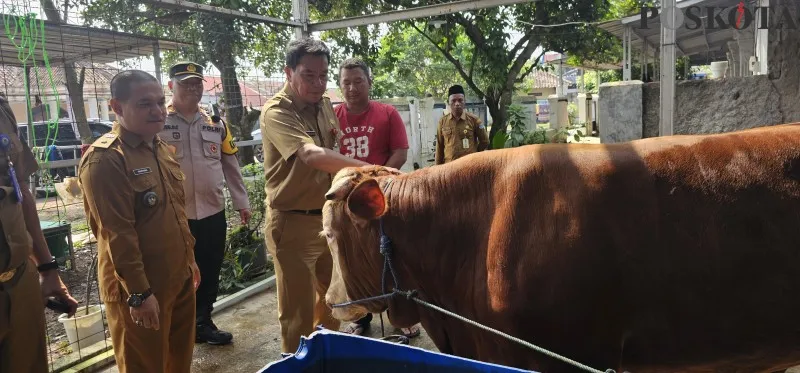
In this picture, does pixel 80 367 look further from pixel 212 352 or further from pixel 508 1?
pixel 508 1

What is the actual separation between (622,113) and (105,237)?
4.63 metres

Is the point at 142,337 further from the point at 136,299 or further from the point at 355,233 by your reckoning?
the point at 355,233

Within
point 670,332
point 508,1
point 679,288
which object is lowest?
point 670,332

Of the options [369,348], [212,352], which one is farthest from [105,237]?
[212,352]

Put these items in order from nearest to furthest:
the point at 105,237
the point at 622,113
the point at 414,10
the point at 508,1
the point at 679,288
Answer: the point at 679,288 → the point at 105,237 → the point at 508,1 → the point at 414,10 → the point at 622,113

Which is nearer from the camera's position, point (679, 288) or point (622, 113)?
point (679, 288)

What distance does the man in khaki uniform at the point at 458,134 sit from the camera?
21.8 feet

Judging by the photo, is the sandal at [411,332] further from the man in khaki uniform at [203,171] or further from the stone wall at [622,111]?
the stone wall at [622,111]

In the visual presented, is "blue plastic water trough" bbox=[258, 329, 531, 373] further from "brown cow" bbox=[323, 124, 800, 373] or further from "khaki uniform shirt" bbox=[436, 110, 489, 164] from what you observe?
"khaki uniform shirt" bbox=[436, 110, 489, 164]

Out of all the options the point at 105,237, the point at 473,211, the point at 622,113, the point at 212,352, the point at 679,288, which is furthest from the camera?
the point at 622,113

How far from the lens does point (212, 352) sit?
384 centimetres

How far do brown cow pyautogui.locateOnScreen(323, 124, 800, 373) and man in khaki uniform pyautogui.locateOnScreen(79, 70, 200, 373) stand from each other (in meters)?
1.42

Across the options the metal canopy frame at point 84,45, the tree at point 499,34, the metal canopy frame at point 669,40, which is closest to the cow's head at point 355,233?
the metal canopy frame at point 84,45

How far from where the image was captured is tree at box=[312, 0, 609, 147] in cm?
935
